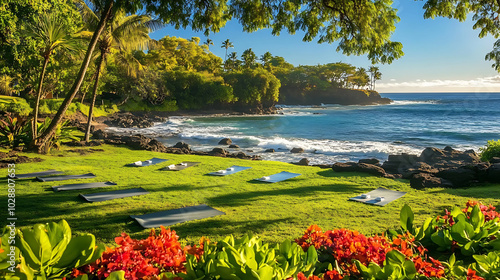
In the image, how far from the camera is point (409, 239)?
2.93 metres

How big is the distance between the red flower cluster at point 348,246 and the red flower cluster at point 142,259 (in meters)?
1.20

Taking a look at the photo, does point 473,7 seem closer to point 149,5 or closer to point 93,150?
point 149,5

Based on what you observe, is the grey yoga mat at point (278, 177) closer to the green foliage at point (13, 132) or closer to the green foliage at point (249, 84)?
the green foliage at point (13, 132)

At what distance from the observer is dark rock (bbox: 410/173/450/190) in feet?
24.0

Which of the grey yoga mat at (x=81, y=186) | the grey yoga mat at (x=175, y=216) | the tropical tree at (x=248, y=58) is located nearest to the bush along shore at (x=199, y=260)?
the grey yoga mat at (x=175, y=216)

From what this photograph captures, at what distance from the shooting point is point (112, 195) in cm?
575

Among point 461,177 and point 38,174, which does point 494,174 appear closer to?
point 461,177

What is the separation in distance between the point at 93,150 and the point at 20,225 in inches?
296

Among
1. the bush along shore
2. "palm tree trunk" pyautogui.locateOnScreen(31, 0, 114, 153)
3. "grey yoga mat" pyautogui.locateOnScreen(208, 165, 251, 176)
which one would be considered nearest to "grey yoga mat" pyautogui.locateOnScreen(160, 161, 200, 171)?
"grey yoga mat" pyautogui.locateOnScreen(208, 165, 251, 176)

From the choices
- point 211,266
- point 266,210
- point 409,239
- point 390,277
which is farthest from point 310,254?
point 266,210

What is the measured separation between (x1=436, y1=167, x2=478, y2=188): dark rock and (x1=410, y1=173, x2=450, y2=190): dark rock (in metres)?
0.31

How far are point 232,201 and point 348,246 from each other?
3.43m

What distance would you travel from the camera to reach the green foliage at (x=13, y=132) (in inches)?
399

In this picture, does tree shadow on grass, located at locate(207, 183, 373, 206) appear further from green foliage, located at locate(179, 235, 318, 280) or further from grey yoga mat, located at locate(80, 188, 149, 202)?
green foliage, located at locate(179, 235, 318, 280)
